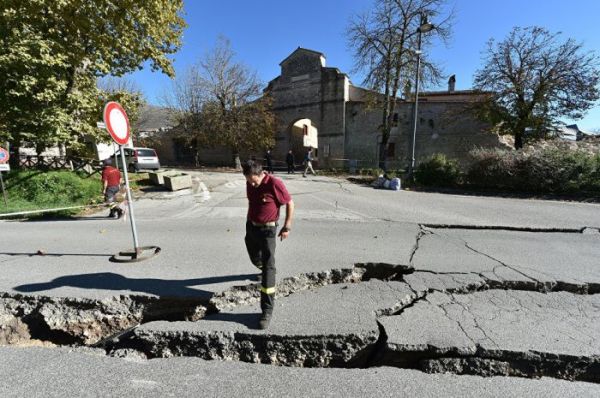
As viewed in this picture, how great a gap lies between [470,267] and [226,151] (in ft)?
89.0

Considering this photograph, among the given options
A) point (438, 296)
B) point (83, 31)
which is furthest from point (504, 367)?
point (83, 31)

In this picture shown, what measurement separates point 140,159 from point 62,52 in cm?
942

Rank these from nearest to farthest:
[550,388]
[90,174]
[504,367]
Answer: [550,388], [504,367], [90,174]

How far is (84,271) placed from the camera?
4293mm

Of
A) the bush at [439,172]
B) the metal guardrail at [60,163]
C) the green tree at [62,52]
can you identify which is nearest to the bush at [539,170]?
the bush at [439,172]

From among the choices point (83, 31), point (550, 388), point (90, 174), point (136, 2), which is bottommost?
point (550, 388)

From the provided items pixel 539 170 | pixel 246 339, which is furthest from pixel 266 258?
pixel 539 170

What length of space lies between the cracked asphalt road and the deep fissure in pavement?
0.04 feet

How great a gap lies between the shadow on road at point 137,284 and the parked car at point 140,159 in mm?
17225

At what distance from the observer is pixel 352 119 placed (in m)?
23.3

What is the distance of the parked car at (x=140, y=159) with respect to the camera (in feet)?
63.2

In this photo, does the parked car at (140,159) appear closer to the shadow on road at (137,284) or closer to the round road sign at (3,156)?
the round road sign at (3,156)

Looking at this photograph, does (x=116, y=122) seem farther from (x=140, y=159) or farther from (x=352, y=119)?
(x=352, y=119)

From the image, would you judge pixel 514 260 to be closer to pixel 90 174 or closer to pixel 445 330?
pixel 445 330
